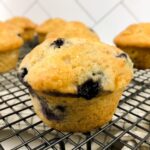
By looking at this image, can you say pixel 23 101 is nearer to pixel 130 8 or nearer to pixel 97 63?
pixel 97 63

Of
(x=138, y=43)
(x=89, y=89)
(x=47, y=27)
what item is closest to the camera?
(x=89, y=89)

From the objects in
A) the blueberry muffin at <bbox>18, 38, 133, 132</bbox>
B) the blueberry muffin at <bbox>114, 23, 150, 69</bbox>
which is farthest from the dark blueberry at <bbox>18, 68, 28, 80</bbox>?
the blueberry muffin at <bbox>114, 23, 150, 69</bbox>

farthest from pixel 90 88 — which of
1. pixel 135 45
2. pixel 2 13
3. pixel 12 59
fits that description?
pixel 2 13

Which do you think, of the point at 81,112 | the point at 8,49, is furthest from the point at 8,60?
the point at 81,112

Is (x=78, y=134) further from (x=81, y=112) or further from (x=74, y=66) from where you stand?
(x=74, y=66)

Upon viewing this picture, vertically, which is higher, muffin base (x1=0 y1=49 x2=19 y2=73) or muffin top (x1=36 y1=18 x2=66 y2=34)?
muffin base (x1=0 y1=49 x2=19 y2=73)

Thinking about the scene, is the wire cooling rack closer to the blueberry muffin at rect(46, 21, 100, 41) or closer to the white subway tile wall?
the blueberry muffin at rect(46, 21, 100, 41)
